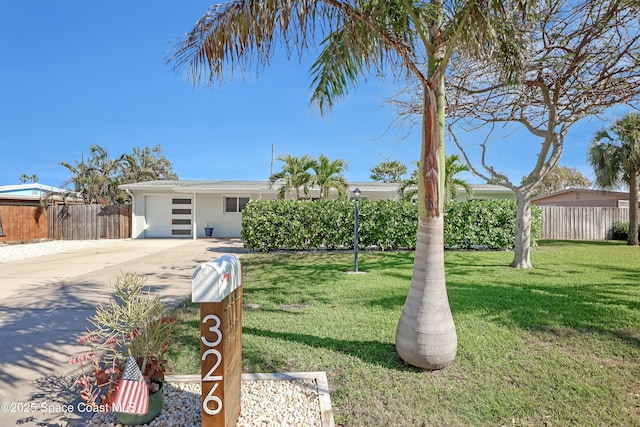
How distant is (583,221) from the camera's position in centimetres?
1538

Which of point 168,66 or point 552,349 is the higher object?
point 168,66

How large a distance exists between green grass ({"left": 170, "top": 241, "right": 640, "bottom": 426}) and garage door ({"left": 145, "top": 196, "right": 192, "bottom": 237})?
38.5 ft

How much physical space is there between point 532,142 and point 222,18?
8574mm

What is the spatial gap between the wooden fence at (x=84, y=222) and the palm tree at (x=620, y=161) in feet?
77.3

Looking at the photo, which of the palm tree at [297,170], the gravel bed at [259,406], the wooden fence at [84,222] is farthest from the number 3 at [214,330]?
the wooden fence at [84,222]

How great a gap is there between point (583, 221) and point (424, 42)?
17645 mm

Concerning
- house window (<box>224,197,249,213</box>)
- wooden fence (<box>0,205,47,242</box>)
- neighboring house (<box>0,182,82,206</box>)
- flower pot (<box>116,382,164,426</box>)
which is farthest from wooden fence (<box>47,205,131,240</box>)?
flower pot (<box>116,382,164,426</box>)

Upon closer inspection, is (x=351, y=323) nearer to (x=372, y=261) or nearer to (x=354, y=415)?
(x=354, y=415)

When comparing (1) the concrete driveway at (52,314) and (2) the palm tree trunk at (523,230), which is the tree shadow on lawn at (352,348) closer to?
(1) the concrete driveway at (52,314)

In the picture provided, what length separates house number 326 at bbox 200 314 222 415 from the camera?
1.75m

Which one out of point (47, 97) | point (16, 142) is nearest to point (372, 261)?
point (47, 97)

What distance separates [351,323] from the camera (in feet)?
13.9

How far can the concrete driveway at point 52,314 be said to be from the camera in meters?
2.54

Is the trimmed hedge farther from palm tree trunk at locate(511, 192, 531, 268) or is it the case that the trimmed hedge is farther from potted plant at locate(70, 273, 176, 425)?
potted plant at locate(70, 273, 176, 425)
